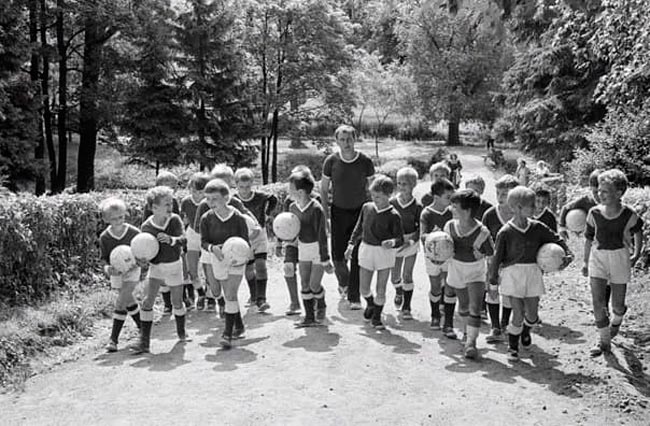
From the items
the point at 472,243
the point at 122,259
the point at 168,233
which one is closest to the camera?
the point at 472,243

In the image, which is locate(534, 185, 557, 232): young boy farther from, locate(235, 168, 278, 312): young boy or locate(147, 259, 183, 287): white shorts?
locate(147, 259, 183, 287): white shorts

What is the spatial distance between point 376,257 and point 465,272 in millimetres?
1140

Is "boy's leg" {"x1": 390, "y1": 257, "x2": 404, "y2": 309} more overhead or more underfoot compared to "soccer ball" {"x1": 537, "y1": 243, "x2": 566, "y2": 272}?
more underfoot

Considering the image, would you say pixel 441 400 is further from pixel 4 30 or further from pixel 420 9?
pixel 4 30

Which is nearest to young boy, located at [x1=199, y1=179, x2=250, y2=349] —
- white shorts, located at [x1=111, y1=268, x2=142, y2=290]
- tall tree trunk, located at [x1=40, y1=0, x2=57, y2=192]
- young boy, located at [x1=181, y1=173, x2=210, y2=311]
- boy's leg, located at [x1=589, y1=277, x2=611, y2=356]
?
white shorts, located at [x1=111, y1=268, x2=142, y2=290]

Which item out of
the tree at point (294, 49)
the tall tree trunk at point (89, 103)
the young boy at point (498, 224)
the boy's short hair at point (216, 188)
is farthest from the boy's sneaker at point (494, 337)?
the tree at point (294, 49)

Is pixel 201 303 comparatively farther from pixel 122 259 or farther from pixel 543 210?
pixel 543 210

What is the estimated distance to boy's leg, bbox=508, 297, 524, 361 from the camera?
22.9ft

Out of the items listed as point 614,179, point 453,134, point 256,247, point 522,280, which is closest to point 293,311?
point 256,247

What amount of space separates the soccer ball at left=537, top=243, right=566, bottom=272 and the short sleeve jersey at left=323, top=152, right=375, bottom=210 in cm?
274


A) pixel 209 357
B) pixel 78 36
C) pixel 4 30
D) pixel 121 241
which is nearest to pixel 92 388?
pixel 209 357

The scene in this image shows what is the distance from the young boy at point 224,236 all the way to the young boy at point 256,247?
152cm

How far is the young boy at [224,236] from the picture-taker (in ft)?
24.7

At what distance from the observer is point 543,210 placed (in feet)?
27.1
